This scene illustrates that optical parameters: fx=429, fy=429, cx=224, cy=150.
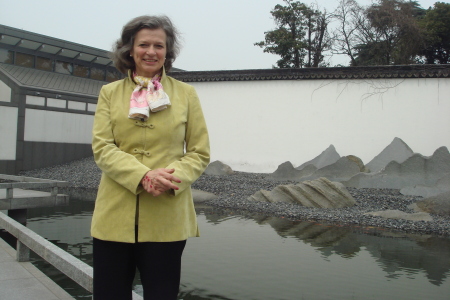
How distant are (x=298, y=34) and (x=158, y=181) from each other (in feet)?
75.2

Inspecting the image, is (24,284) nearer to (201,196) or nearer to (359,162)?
(201,196)

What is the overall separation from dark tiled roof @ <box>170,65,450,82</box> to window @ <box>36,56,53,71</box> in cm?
623

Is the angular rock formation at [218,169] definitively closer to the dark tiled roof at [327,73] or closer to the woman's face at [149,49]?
the dark tiled roof at [327,73]

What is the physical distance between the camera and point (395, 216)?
6.73 meters

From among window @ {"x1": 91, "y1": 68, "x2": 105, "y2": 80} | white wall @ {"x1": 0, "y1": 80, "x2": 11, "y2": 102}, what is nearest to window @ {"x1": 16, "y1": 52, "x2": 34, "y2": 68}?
white wall @ {"x1": 0, "y1": 80, "x2": 11, "y2": 102}

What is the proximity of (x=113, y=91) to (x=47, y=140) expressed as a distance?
1437 cm

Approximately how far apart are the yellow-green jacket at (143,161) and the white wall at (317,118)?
998 centimetres

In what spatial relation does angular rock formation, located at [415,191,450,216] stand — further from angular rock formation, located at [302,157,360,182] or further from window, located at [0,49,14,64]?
window, located at [0,49,14,64]

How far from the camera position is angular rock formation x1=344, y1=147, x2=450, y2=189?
8906 mm

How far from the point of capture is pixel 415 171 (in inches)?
356

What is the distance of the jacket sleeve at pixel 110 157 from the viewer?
1.47 m

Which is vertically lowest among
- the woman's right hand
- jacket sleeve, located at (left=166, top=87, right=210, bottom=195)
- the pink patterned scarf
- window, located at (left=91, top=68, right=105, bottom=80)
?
the woman's right hand

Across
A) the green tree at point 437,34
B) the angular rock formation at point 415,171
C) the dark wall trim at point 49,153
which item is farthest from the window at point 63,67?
the green tree at point 437,34

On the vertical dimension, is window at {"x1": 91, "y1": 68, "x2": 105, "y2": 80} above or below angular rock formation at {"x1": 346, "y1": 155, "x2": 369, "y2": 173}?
above
